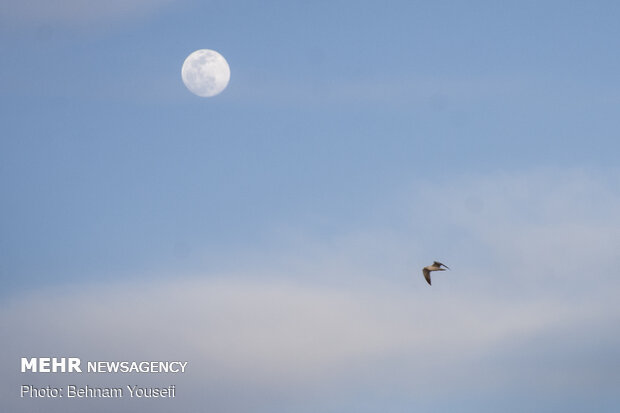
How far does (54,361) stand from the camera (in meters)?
180

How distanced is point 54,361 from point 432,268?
86.0m

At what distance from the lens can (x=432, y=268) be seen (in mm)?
132250

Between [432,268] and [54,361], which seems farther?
[54,361]
